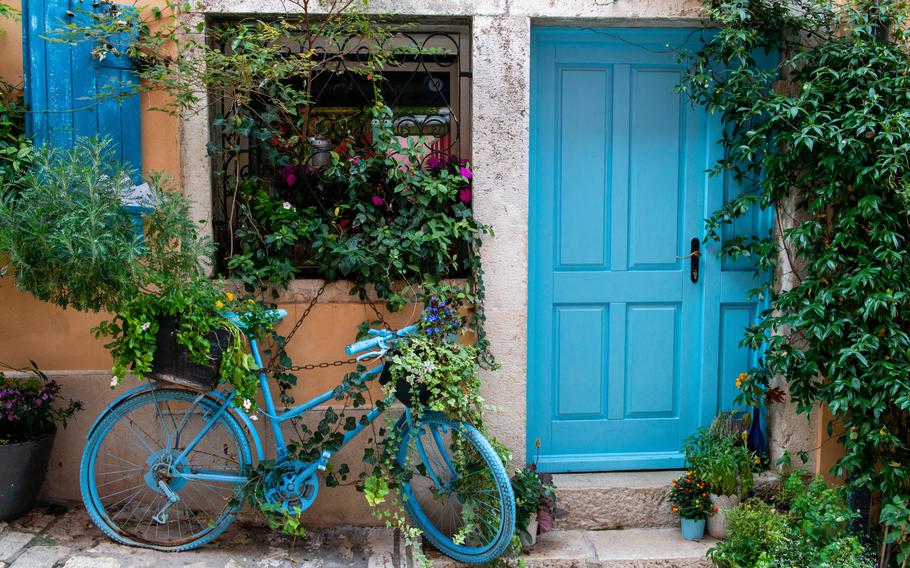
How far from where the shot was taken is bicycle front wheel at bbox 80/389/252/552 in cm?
385

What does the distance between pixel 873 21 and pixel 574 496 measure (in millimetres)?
2981

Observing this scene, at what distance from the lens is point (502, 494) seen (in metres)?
3.64

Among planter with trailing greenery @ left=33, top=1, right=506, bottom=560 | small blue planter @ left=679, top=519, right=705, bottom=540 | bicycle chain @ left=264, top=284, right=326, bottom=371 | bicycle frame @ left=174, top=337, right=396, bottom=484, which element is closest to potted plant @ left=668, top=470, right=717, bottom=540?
small blue planter @ left=679, top=519, right=705, bottom=540

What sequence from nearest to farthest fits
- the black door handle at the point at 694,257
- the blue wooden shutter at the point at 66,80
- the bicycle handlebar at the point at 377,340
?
the bicycle handlebar at the point at 377,340 → the blue wooden shutter at the point at 66,80 → the black door handle at the point at 694,257

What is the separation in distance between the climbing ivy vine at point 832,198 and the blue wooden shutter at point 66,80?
9.86ft

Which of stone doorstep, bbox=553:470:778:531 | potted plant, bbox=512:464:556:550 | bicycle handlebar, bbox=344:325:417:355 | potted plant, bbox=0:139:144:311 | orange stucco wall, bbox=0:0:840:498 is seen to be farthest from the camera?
Answer: stone doorstep, bbox=553:470:778:531

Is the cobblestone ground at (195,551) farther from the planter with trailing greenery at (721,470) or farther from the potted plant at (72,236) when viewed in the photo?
the planter with trailing greenery at (721,470)

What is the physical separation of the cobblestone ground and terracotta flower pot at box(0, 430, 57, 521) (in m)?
0.08

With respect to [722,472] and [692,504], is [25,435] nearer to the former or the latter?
[692,504]

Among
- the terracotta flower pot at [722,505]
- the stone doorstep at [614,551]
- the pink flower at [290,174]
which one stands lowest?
the stone doorstep at [614,551]

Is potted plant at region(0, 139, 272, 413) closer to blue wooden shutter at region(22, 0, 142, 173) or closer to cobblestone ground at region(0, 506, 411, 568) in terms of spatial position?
blue wooden shutter at region(22, 0, 142, 173)

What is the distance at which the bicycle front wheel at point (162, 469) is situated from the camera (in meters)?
3.85

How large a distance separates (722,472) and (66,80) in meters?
3.91

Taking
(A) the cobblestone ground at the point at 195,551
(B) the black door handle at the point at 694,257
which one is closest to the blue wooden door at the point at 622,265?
(B) the black door handle at the point at 694,257
